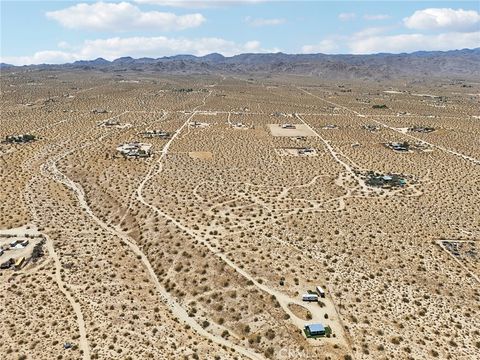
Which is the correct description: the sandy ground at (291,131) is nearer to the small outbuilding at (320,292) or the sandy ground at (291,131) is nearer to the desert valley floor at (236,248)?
the desert valley floor at (236,248)

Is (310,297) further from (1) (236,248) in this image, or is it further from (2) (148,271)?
(2) (148,271)

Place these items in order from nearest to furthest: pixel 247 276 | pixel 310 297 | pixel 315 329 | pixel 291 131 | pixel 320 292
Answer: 1. pixel 315 329
2. pixel 310 297
3. pixel 320 292
4. pixel 247 276
5. pixel 291 131

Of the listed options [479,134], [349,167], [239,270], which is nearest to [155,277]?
[239,270]

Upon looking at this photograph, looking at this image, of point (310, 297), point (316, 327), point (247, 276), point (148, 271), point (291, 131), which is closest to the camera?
point (316, 327)

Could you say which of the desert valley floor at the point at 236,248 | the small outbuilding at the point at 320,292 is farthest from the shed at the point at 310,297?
the small outbuilding at the point at 320,292

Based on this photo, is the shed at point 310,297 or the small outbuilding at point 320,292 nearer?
the shed at point 310,297

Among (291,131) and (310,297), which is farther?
(291,131)

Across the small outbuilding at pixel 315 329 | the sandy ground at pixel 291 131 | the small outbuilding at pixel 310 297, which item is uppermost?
the sandy ground at pixel 291 131

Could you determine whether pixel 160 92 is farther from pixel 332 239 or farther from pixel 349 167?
pixel 332 239

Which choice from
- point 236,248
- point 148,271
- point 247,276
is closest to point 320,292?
point 247,276
